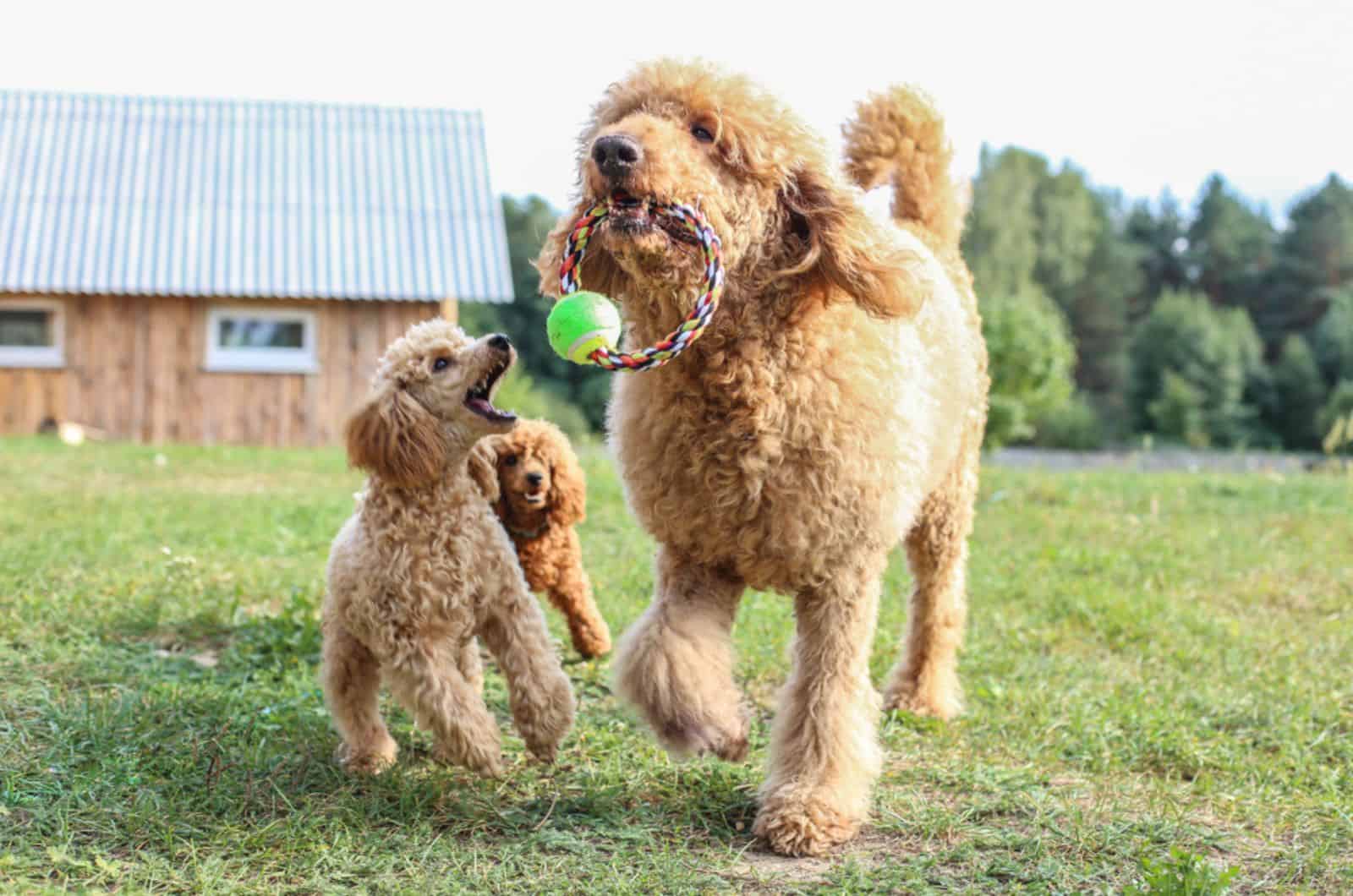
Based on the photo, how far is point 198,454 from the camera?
13695 mm

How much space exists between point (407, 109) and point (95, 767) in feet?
57.8

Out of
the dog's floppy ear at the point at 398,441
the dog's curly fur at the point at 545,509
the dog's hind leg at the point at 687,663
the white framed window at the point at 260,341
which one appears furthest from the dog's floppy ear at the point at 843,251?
the white framed window at the point at 260,341

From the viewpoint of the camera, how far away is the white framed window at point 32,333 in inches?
676

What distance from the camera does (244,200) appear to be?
18.5 metres

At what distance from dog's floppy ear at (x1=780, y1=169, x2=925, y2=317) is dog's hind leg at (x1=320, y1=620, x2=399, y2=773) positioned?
1.77 meters

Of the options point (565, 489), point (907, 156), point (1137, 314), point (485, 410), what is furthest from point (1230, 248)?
point (485, 410)

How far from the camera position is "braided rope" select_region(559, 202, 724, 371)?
3.28 meters

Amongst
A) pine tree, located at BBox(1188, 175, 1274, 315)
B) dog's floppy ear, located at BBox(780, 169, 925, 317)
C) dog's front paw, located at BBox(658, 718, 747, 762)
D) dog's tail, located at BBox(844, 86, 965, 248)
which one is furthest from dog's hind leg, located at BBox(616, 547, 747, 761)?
pine tree, located at BBox(1188, 175, 1274, 315)

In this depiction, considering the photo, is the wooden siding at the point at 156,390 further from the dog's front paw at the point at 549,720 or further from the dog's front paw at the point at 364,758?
the dog's front paw at the point at 549,720

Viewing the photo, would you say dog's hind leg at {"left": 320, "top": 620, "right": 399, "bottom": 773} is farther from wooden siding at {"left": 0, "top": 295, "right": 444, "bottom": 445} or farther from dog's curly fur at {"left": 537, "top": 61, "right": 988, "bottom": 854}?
wooden siding at {"left": 0, "top": 295, "right": 444, "bottom": 445}

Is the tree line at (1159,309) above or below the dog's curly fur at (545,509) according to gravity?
above

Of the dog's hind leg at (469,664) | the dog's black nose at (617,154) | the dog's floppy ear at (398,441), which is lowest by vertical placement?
the dog's hind leg at (469,664)

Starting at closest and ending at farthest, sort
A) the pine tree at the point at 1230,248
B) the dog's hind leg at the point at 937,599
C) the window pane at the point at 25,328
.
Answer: the dog's hind leg at the point at 937,599 → the window pane at the point at 25,328 → the pine tree at the point at 1230,248

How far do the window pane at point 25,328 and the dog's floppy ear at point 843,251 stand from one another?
1656 centimetres
